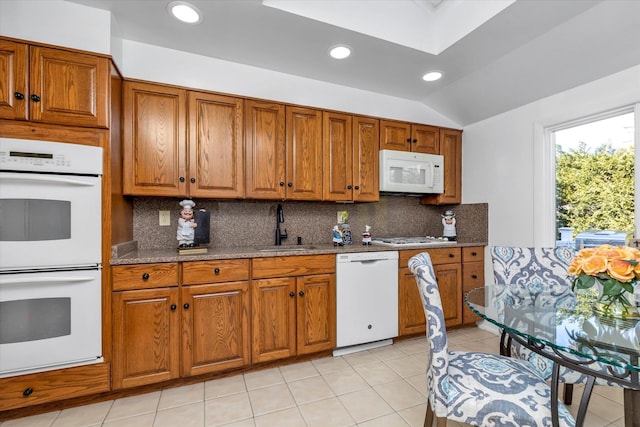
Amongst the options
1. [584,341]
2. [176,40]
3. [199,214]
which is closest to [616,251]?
[584,341]

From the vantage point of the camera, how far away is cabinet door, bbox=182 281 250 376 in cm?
201

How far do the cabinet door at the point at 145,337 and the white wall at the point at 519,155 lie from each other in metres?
3.08

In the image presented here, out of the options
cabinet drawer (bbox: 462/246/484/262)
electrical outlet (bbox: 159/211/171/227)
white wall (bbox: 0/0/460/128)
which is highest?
white wall (bbox: 0/0/460/128)

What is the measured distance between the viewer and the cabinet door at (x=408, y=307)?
8.91 ft

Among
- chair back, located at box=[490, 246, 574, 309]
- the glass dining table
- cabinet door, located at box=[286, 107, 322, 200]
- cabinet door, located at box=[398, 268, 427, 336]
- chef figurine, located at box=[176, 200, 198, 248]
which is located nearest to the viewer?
the glass dining table

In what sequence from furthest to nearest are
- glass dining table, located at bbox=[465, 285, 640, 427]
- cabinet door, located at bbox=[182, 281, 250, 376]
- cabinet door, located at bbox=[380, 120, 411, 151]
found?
cabinet door, located at bbox=[380, 120, 411, 151] < cabinet door, located at bbox=[182, 281, 250, 376] < glass dining table, located at bbox=[465, 285, 640, 427]

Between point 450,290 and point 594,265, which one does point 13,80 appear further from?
point 450,290

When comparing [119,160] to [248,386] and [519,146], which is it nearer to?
[248,386]

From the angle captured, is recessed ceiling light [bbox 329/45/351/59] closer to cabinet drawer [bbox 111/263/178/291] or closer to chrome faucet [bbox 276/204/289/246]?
chrome faucet [bbox 276/204/289/246]

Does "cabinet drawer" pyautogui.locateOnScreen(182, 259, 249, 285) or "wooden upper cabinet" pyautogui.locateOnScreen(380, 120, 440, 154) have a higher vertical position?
"wooden upper cabinet" pyautogui.locateOnScreen(380, 120, 440, 154)

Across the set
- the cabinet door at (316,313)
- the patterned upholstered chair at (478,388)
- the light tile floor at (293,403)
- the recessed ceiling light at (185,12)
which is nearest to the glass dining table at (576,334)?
the patterned upholstered chair at (478,388)

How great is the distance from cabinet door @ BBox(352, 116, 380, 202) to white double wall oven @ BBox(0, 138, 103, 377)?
2.02m

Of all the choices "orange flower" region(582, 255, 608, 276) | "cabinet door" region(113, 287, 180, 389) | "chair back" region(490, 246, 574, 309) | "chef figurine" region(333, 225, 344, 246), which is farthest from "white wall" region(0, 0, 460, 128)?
"orange flower" region(582, 255, 608, 276)

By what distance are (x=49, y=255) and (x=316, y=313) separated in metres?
1.78
